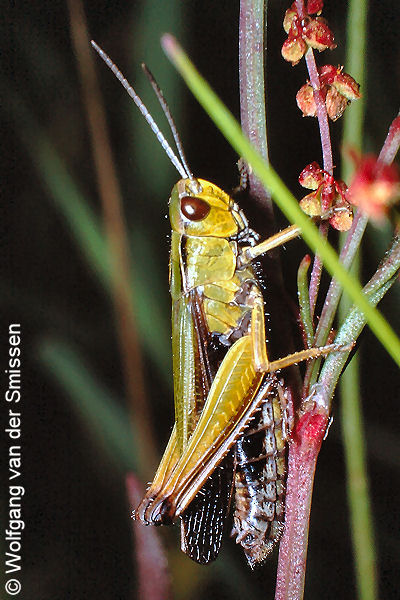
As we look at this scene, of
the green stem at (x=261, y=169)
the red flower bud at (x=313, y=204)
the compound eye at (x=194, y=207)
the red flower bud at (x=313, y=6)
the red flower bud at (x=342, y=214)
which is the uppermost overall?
the red flower bud at (x=313, y=6)

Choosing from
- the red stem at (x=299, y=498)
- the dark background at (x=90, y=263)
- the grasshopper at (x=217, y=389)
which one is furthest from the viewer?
the dark background at (x=90, y=263)

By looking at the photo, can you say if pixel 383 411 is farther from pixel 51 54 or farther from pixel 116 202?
pixel 51 54

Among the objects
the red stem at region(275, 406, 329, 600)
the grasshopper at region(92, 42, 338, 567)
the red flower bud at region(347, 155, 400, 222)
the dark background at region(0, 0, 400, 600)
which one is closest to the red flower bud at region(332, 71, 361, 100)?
the red flower bud at region(347, 155, 400, 222)

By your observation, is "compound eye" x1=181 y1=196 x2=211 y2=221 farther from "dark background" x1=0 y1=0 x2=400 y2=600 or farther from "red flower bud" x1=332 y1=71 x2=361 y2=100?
"dark background" x1=0 y1=0 x2=400 y2=600

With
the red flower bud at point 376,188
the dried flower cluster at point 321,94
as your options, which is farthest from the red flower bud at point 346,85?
the red flower bud at point 376,188

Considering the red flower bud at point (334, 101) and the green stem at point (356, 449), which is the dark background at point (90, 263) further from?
the red flower bud at point (334, 101)

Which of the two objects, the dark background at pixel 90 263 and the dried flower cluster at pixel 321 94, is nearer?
the dried flower cluster at pixel 321 94
